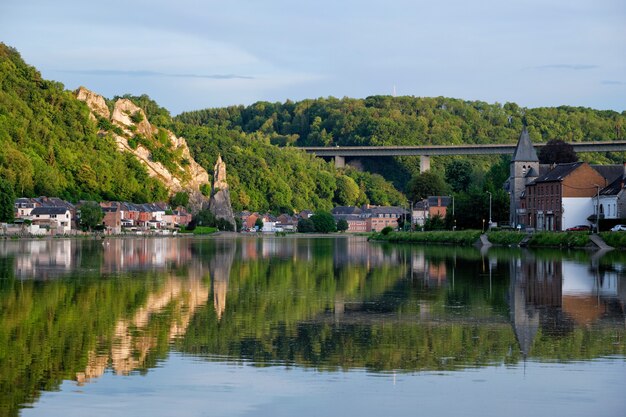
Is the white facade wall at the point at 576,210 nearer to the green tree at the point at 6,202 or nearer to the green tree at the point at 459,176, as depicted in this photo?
the green tree at the point at 459,176

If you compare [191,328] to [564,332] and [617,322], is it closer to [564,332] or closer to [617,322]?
[564,332]

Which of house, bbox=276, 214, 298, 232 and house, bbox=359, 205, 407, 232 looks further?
house, bbox=359, 205, 407, 232

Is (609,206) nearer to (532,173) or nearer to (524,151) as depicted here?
(532,173)

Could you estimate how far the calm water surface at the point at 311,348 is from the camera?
13.3 meters

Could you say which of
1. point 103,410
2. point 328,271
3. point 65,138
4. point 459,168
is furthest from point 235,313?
point 65,138

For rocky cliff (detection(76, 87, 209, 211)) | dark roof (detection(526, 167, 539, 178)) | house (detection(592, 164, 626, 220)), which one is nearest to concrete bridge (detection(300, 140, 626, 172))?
rocky cliff (detection(76, 87, 209, 211))

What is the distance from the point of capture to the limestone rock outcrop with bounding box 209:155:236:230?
160m

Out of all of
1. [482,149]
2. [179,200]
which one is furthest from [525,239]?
[482,149]

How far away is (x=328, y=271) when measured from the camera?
41.0 m

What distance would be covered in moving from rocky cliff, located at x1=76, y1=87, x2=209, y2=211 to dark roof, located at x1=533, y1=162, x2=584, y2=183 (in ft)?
294

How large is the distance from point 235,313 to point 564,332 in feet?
24.1

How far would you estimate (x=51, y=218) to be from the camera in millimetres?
118000

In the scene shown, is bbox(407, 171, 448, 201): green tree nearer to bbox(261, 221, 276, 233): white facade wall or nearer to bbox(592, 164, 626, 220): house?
bbox(261, 221, 276, 233): white facade wall

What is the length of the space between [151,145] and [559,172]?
97.8 metres
